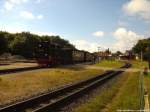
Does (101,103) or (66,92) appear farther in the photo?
(66,92)

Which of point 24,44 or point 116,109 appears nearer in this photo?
point 116,109

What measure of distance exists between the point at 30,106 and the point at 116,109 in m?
→ 4.13

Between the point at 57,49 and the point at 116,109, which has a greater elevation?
the point at 57,49

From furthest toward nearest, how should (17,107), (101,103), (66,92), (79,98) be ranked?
(66,92) → (79,98) → (101,103) → (17,107)

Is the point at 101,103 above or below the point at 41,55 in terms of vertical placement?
below

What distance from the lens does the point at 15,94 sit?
1920cm

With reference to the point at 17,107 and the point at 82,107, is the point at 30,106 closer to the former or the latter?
the point at 17,107

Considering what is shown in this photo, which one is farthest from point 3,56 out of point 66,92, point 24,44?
point 66,92

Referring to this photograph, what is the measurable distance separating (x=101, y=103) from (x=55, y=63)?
33834 mm

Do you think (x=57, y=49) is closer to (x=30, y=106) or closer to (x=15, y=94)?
(x=15, y=94)

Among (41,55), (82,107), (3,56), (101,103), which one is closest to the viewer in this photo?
(82,107)

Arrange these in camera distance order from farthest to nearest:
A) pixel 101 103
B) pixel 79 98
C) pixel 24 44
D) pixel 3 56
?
pixel 24 44
pixel 3 56
pixel 79 98
pixel 101 103

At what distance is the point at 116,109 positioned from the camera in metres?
15.1

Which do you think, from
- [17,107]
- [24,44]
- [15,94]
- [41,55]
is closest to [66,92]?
[15,94]
